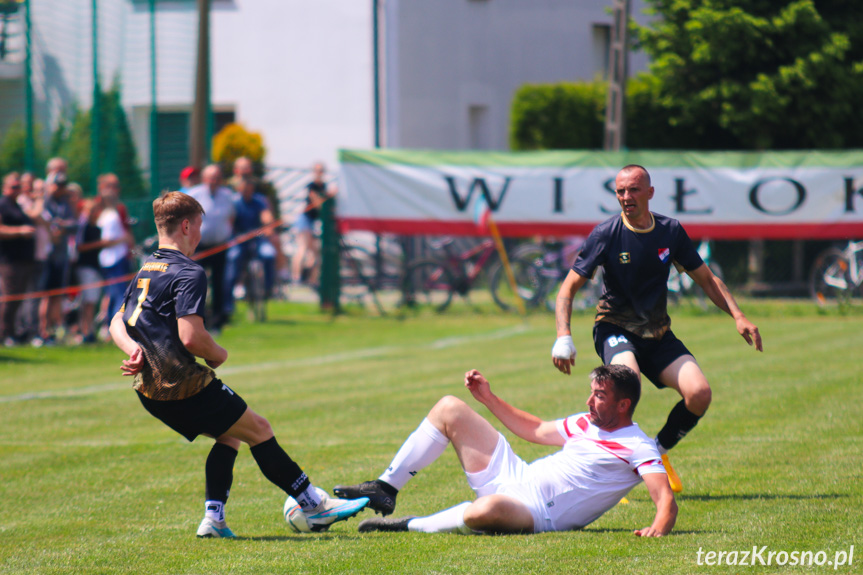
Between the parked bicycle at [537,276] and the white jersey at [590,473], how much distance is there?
1252cm

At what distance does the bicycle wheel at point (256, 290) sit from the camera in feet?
55.0

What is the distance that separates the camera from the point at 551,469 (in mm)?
5129

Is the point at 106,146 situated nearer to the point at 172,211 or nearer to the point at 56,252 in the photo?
the point at 56,252

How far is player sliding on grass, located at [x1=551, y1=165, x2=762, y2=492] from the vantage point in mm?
6020

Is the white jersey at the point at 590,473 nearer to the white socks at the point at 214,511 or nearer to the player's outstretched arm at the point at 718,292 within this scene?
the player's outstretched arm at the point at 718,292

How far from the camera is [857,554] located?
14.6 ft

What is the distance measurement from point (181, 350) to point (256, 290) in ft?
40.3

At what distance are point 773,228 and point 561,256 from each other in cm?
352

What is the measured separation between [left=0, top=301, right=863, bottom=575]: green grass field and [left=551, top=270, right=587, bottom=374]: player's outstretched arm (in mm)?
854

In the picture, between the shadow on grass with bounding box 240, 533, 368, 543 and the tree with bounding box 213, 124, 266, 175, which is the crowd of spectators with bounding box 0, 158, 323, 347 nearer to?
the tree with bounding box 213, 124, 266, 175

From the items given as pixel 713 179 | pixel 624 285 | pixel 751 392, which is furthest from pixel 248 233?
pixel 624 285

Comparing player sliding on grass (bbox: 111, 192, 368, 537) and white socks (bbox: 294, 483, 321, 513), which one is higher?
player sliding on grass (bbox: 111, 192, 368, 537)

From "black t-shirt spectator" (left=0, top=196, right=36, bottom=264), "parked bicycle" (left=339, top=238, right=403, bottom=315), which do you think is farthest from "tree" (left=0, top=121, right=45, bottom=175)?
"parked bicycle" (left=339, top=238, right=403, bottom=315)

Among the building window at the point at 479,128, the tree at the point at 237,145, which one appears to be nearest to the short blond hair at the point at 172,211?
the tree at the point at 237,145
